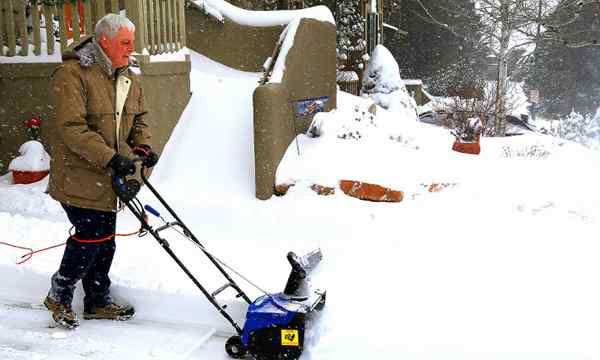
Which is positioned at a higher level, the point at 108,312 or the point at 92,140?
the point at 92,140

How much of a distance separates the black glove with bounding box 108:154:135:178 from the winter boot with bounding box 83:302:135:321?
116cm

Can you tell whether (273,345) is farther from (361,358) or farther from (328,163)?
(328,163)

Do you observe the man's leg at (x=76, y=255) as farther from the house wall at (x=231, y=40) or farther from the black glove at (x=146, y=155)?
the house wall at (x=231, y=40)

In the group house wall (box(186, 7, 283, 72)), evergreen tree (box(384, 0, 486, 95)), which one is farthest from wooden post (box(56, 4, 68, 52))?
evergreen tree (box(384, 0, 486, 95))

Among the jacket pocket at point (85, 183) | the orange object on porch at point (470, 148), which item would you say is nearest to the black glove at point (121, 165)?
the jacket pocket at point (85, 183)

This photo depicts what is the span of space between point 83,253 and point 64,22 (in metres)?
4.04

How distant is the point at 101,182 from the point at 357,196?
3.29 metres

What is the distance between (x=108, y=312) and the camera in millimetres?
3877

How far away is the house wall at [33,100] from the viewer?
6785 millimetres

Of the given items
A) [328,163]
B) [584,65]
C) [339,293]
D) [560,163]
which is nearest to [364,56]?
[560,163]

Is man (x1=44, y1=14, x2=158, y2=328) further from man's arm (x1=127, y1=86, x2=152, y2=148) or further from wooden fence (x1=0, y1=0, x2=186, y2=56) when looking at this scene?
wooden fence (x1=0, y1=0, x2=186, y2=56)

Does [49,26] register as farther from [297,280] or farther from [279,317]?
[279,317]

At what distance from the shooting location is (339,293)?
12.7 ft

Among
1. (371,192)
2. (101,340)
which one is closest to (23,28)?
(371,192)
